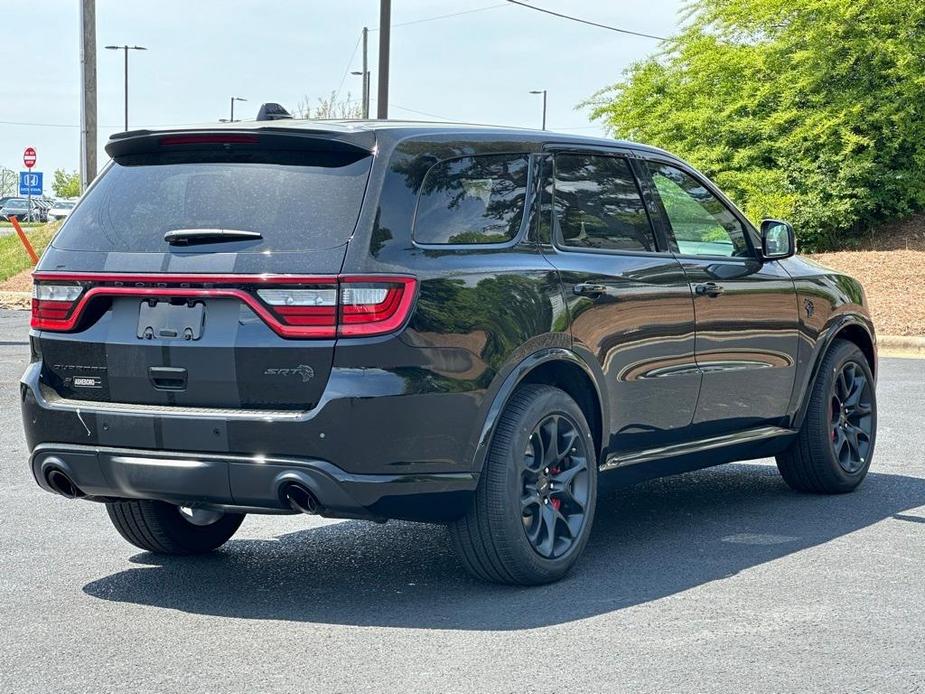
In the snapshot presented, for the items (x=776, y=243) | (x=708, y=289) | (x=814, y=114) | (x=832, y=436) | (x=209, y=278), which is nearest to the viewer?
(x=209, y=278)

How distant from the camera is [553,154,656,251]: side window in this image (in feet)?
20.4

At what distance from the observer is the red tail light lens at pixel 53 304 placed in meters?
5.58

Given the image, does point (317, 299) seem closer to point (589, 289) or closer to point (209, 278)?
point (209, 278)

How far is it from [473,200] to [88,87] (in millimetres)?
21667

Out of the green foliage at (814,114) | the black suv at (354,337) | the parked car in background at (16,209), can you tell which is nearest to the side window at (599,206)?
the black suv at (354,337)

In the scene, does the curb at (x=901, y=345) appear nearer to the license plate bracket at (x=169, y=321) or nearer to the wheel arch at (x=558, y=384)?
the wheel arch at (x=558, y=384)

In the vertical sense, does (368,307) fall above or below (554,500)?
above

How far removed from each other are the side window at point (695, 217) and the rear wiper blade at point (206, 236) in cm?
230

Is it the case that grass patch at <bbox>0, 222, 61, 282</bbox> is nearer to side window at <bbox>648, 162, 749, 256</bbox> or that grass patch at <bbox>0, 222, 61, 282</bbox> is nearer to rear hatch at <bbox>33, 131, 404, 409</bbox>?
side window at <bbox>648, 162, 749, 256</bbox>

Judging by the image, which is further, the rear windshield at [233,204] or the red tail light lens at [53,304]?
the red tail light lens at [53,304]

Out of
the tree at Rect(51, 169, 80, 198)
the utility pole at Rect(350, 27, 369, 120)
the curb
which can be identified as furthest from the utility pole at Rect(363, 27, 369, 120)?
the tree at Rect(51, 169, 80, 198)

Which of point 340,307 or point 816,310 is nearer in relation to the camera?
point 340,307

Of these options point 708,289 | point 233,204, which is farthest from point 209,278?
point 708,289

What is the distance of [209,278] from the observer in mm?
5246
